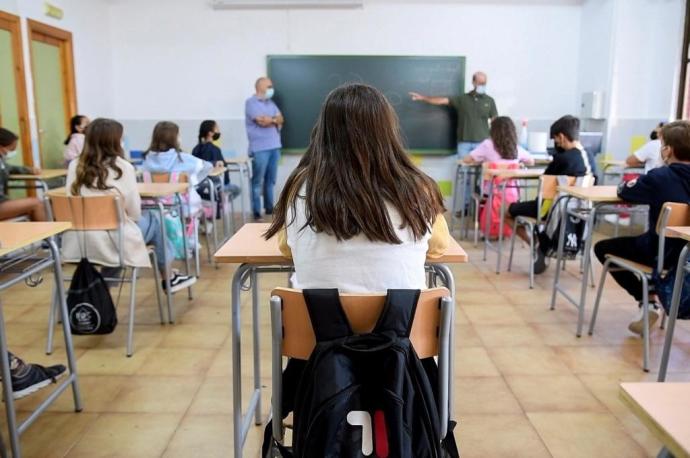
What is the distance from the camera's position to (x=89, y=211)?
2672 mm

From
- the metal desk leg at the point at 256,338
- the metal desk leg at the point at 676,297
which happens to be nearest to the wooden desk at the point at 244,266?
the metal desk leg at the point at 256,338

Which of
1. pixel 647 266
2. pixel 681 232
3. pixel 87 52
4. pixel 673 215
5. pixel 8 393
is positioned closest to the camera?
pixel 8 393

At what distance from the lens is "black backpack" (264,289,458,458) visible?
3.67 feet

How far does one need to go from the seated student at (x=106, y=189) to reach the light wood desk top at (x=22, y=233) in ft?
2.34

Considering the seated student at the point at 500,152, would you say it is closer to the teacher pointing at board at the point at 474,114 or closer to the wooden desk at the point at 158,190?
the teacher pointing at board at the point at 474,114

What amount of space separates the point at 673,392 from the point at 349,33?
634cm

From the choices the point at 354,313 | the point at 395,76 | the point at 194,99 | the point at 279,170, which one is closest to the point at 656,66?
the point at 395,76

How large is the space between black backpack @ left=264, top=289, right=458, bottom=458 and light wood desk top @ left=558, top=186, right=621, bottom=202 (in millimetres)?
1937

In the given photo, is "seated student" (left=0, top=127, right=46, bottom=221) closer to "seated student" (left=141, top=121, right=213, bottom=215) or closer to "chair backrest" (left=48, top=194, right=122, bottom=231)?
"seated student" (left=141, top=121, right=213, bottom=215)

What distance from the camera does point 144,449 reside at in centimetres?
199

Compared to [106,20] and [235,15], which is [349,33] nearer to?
[235,15]

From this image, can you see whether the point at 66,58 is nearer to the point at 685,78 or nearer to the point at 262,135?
the point at 262,135

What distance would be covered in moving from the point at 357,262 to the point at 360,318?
0.15 meters

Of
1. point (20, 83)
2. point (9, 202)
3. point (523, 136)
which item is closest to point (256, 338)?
point (9, 202)
